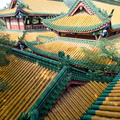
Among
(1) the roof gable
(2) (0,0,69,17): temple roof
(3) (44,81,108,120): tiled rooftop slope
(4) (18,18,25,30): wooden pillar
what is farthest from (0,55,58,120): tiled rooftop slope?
(4) (18,18,25,30): wooden pillar

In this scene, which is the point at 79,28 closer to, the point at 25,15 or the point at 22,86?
the point at 22,86

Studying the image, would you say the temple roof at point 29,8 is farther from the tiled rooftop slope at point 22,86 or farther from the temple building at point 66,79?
the tiled rooftop slope at point 22,86

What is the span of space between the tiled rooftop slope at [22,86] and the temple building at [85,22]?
449cm

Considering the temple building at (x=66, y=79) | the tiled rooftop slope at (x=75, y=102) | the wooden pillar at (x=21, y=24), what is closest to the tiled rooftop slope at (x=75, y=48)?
the temple building at (x=66, y=79)

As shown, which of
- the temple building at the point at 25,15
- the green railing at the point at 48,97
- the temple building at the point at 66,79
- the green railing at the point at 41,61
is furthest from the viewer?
the temple building at the point at 25,15

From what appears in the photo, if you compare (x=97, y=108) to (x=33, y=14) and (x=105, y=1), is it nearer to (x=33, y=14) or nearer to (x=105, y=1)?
(x=33, y=14)

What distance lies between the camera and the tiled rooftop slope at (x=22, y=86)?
3.81 metres

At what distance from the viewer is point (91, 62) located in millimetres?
7148

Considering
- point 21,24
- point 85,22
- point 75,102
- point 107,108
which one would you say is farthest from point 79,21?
point 21,24

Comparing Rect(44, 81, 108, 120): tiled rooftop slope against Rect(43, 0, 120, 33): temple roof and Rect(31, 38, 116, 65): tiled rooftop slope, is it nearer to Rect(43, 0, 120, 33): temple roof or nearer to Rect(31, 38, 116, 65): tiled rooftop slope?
Rect(31, 38, 116, 65): tiled rooftop slope

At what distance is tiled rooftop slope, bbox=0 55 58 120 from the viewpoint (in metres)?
3.81

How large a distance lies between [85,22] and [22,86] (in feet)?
20.6

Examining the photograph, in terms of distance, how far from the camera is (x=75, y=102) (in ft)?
14.0

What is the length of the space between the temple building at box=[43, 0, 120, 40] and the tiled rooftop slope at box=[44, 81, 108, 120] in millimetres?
3868
